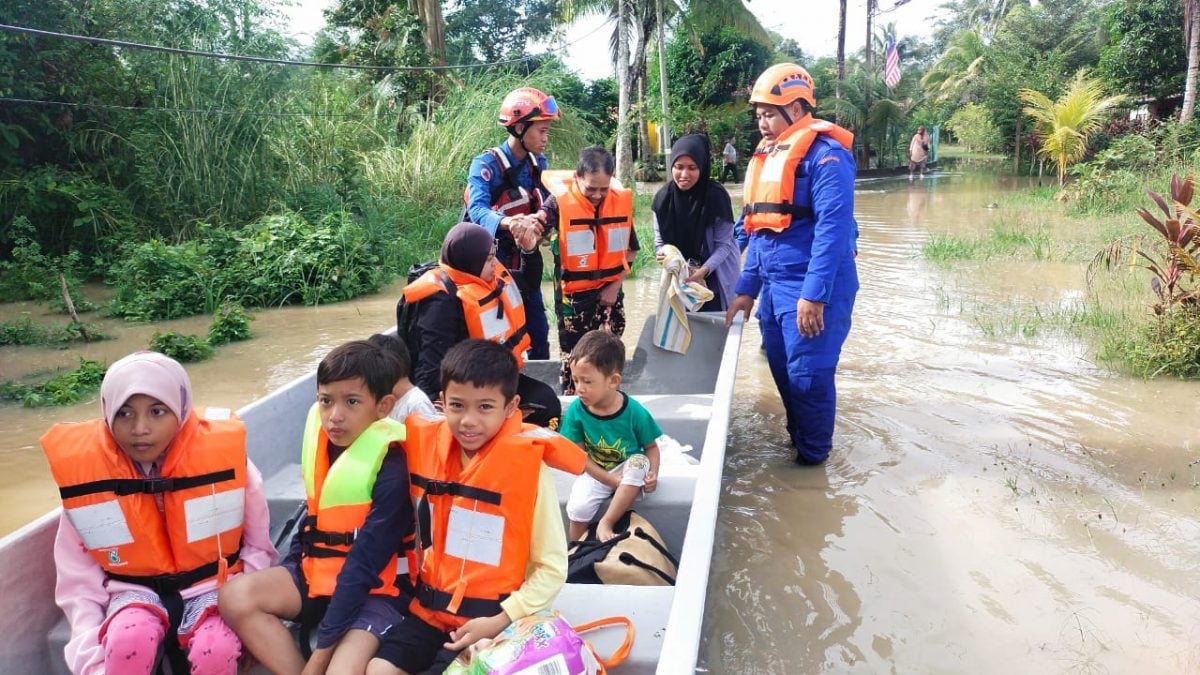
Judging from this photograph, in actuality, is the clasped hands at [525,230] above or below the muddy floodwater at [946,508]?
above

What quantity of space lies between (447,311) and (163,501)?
1.13 m

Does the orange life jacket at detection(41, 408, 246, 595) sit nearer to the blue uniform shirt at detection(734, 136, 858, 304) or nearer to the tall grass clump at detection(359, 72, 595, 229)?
the blue uniform shirt at detection(734, 136, 858, 304)

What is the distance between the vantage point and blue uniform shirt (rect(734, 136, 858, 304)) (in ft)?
11.4

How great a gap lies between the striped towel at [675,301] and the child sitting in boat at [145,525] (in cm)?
256

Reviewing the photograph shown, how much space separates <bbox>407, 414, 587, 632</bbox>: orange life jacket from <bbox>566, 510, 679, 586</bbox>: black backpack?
1.56ft

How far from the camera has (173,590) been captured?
213 cm

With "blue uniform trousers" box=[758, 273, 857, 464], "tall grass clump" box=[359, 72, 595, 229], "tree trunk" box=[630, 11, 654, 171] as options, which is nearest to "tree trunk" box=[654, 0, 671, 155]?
"tree trunk" box=[630, 11, 654, 171]

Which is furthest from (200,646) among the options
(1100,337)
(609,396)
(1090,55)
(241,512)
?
(1090,55)

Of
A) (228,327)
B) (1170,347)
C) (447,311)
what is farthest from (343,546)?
(228,327)

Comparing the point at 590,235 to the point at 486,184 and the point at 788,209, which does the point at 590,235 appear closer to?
the point at 486,184

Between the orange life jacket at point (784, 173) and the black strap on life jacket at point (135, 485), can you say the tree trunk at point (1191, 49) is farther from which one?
the black strap on life jacket at point (135, 485)

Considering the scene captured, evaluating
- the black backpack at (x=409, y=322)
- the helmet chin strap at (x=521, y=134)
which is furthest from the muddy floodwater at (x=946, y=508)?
the helmet chin strap at (x=521, y=134)

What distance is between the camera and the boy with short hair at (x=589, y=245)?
13.1 feet

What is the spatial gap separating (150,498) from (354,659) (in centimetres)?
71
